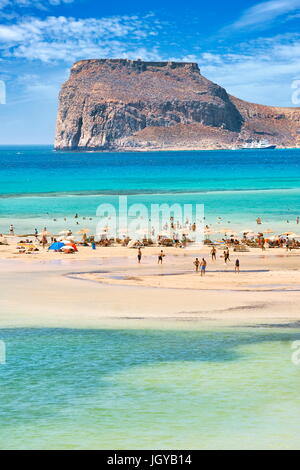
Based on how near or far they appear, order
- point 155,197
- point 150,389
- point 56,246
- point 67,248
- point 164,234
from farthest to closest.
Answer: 1. point 155,197
2. point 164,234
3. point 56,246
4. point 67,248
5. point 150,389

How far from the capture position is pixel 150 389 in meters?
20.4

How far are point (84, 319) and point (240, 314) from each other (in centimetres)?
648

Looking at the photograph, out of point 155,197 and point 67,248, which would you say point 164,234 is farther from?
point 155,197

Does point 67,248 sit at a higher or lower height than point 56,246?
lower

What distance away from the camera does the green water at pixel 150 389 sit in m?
17.4

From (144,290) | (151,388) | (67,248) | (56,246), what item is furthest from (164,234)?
(151,388)

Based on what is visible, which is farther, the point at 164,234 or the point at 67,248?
the point at 164,234

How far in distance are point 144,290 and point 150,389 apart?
14560mm

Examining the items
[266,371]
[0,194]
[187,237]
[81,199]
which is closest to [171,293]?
[266,371]

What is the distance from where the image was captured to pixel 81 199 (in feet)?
313

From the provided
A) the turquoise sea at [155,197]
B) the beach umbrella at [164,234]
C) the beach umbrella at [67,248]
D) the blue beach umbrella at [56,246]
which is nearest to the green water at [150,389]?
the beach umbrella at [67,248]

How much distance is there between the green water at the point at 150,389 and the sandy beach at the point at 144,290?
211cm

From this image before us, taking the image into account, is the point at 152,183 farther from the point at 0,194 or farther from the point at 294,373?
the point at 294,373

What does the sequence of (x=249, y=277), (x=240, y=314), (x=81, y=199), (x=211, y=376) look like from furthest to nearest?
(x=81, y=199), (x=249, y=277), (x=240, y=314), (x=211, y=376)
